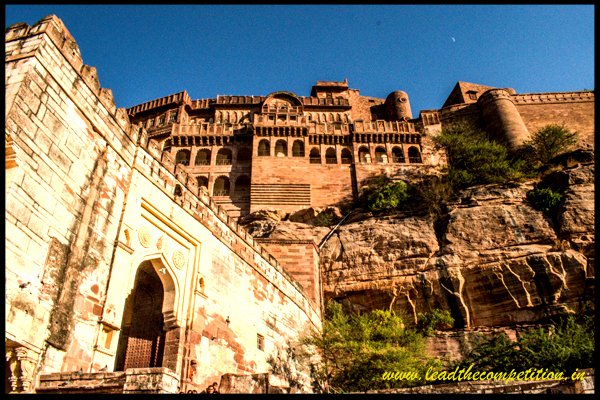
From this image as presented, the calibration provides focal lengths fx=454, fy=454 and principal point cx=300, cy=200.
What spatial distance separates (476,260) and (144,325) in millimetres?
13046

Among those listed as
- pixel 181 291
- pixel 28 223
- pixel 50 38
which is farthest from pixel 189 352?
pixel 50 38

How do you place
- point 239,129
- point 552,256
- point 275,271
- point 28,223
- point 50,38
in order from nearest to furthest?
point 28,223 → point 50,38 → point 275,271 → point 552,256 → point 239,129

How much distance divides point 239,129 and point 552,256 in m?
22.5

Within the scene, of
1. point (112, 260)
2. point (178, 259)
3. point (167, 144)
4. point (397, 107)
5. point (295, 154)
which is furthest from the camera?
point (397, 107)

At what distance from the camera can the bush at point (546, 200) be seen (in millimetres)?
19859

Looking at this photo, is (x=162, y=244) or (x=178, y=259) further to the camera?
(x=178, y=259)

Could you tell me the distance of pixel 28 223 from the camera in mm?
6938

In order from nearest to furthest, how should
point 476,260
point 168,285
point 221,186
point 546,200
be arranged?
point 168,285, point 476,260, point 546,200, point 221,186

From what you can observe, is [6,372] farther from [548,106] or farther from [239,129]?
[548,106]

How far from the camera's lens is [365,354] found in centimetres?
1288

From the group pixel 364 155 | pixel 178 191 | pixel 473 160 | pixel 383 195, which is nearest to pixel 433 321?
pixel 383 195

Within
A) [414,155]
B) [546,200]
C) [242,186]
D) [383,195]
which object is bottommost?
[546,200]

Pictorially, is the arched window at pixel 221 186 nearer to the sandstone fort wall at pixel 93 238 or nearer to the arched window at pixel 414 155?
the arched window at pixel 414 155

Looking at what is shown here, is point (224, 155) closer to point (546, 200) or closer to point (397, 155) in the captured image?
point (397, 155)
